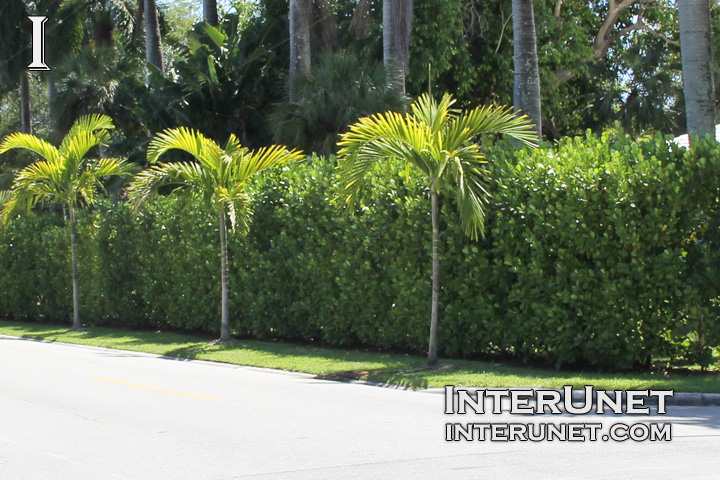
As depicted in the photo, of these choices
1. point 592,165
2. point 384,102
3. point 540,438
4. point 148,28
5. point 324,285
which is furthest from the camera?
point 148,28

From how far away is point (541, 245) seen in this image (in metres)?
12.7

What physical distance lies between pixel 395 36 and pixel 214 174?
6.49 m

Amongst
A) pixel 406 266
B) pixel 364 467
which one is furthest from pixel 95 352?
pixel 364 467

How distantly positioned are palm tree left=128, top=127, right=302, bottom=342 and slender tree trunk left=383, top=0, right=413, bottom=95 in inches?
170

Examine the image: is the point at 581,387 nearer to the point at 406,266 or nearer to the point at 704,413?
the point at 704,413

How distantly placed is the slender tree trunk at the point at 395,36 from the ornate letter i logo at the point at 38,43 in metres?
19.6

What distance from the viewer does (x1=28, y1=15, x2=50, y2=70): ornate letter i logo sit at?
35.0m

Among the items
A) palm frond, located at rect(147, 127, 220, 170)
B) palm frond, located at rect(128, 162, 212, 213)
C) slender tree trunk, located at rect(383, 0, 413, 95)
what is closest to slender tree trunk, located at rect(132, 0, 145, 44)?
slender tree trunk, located at rect(383, 0, 413, 95)

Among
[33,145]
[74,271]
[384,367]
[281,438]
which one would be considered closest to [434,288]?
[384,367]

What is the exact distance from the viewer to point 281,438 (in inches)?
A: 319

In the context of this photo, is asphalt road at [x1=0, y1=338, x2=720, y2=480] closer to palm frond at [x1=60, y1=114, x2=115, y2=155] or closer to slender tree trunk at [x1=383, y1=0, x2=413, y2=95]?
slender tree trunk at [x1=383, y1=0, x2=413, y2=95]

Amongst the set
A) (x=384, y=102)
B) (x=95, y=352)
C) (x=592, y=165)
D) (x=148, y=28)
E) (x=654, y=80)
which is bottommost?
(x=95, y=352)

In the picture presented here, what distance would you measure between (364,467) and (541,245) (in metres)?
6.74

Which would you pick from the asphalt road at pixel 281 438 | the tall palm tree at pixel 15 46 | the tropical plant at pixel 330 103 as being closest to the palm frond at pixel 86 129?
the tropical plant at pixel 330 103
